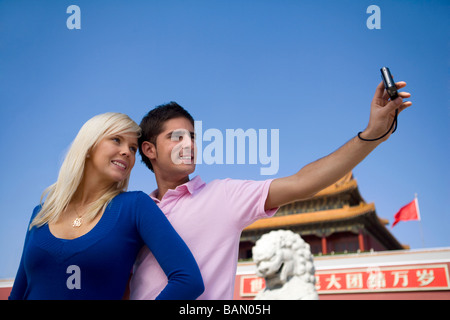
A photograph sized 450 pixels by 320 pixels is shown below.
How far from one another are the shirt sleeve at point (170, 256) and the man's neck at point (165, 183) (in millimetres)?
229

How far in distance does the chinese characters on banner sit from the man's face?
560 centimetres

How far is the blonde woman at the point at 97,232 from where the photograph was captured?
953 mm

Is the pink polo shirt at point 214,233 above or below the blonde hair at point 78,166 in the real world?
below

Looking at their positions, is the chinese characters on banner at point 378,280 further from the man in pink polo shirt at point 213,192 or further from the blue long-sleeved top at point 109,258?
the blue long-sleeved top at point 109,258

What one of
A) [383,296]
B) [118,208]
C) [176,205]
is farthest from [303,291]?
[383,296]

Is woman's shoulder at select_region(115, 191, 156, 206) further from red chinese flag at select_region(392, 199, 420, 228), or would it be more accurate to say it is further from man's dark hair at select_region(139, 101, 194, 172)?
red chinese flag at select_region(392, 199, 420, 228)

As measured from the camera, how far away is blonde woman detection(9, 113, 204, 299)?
0.95m

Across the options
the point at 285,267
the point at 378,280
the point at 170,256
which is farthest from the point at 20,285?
the point at 378,280

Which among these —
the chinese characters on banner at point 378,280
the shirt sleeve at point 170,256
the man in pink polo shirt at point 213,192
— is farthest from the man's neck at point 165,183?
the chinese characters on banner at point 378,280

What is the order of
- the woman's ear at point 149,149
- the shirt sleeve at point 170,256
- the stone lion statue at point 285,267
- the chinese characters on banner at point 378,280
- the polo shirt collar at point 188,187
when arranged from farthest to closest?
the chinese characters on banner at point 378,280 < the stone lion statue at point 285,267 < the woman's ear at point 149,149 < the polo shirt collar at point 188,187 < the shirt sleeve at point 170,256

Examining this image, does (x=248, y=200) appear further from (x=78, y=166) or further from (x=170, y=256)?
(x=78, y=166)

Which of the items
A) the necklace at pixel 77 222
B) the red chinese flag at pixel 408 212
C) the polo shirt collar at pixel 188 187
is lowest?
the necklace at pixel 77 222

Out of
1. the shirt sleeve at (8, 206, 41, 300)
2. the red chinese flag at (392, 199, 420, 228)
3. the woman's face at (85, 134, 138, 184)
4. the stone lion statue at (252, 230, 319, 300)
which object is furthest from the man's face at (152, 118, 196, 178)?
the red chinese flag at (392, 199, 420, 228)
